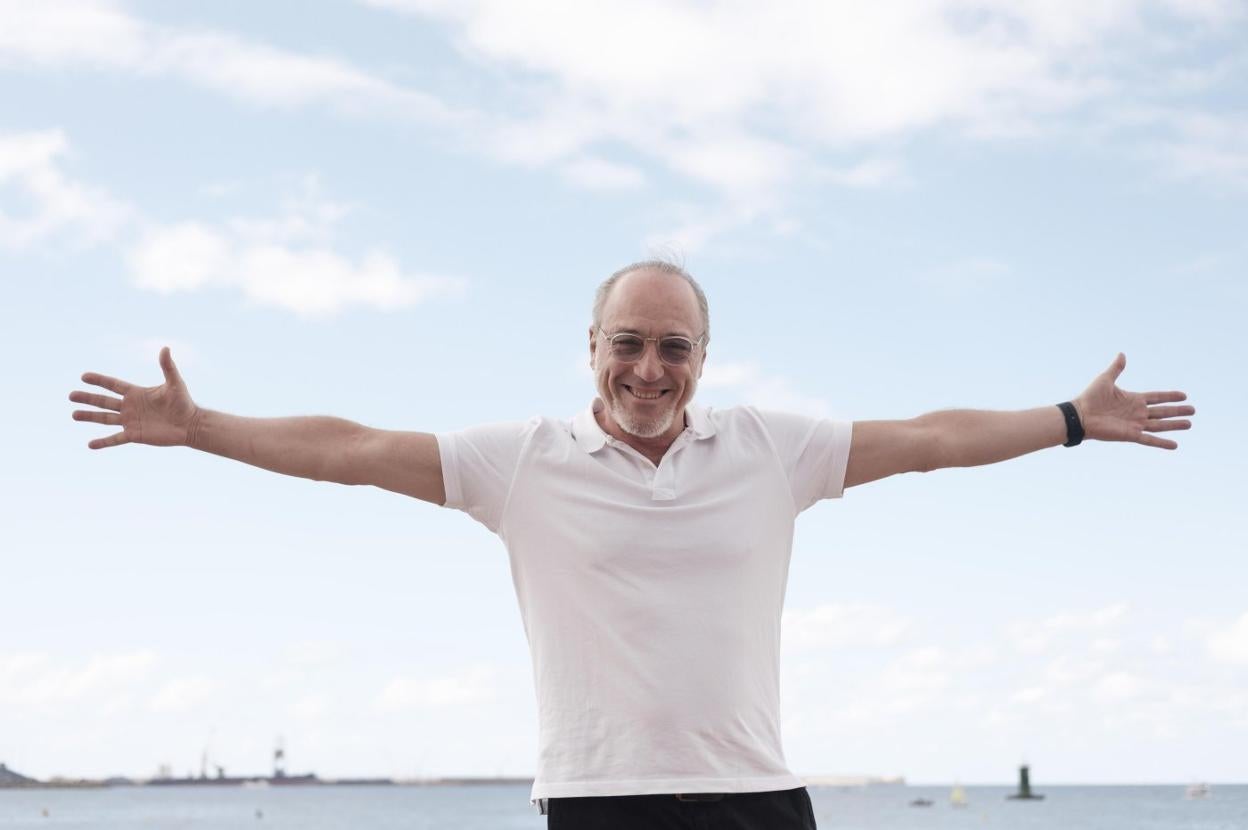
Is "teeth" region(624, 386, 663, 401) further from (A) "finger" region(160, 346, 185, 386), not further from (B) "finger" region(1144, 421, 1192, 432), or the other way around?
(B) "finger" region(1144, 421, 1192, 432)

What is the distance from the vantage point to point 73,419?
4031mm

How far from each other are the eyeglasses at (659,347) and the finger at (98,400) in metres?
1.46

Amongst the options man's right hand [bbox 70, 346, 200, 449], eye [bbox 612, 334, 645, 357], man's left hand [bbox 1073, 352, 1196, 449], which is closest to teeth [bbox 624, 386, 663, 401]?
eye [bbox 612, 334, 645, 357]

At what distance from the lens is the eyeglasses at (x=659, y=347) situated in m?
4.02

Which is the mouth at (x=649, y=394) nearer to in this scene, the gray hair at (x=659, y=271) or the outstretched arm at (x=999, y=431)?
the gray hair at (x=659, y=271)

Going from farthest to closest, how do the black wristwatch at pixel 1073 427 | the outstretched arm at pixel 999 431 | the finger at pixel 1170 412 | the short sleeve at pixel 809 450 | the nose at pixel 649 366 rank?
the finger at pixel 1170 412, the black wristwatch at pixel 1073 427, the outstretched arm at pixel 999 431, the short sleeve at pixel 809 450, the nose at pixel 649 366

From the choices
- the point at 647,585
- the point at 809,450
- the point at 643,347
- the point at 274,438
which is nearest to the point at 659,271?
the point at 643,347

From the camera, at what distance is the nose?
399cm

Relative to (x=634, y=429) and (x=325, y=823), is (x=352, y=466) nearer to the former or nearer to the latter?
(x=634, y=429)

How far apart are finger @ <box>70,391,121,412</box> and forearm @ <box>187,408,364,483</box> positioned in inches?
9.4

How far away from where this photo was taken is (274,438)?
4.06 m

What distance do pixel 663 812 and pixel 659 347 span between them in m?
1.27

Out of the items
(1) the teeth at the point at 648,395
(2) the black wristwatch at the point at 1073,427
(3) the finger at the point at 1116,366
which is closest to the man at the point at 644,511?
(1) the teeth at the point at 648,395

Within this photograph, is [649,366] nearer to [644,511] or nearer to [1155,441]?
[644,511]
